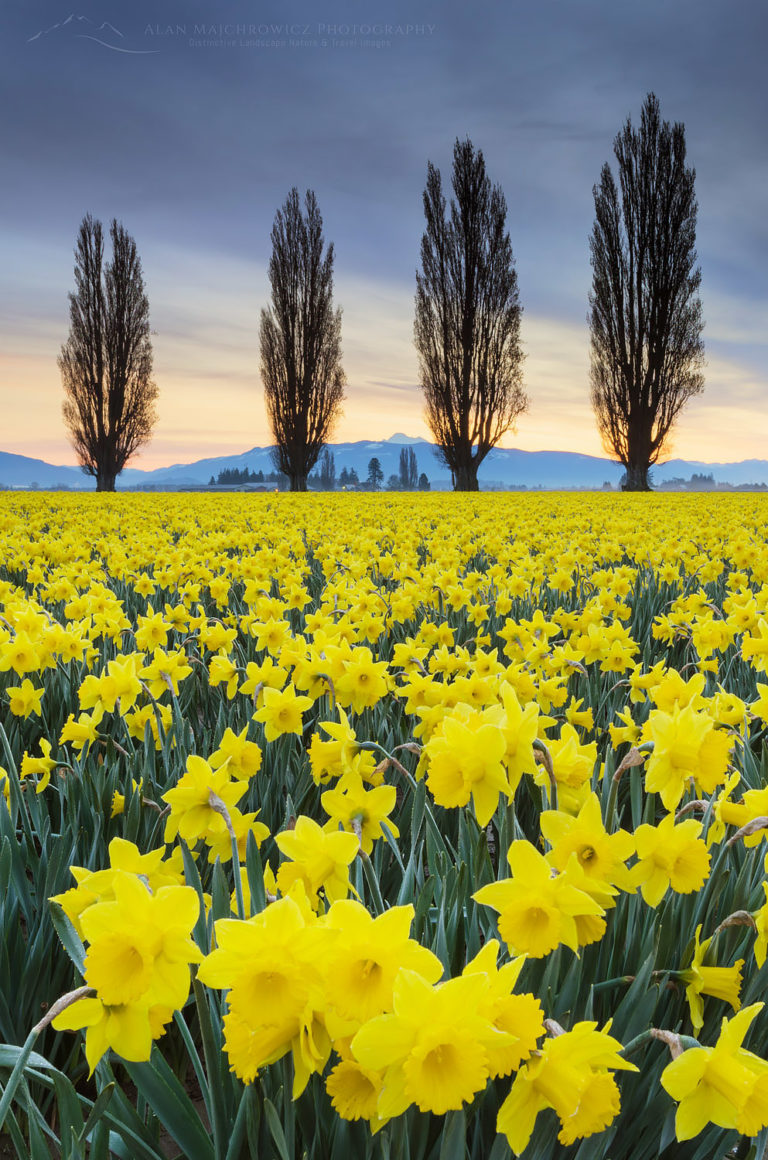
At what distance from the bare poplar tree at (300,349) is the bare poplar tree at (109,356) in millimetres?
6905

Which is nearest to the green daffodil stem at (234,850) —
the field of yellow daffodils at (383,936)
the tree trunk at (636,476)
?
the field of yellow daffodils at (383,936)

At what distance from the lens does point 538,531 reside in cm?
856

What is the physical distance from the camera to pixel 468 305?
3078cm

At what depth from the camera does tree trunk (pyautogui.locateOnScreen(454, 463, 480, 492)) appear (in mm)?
32025

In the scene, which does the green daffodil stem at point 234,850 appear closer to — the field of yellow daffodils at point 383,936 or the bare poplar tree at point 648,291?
the field of yellow daffodils at point 383,936

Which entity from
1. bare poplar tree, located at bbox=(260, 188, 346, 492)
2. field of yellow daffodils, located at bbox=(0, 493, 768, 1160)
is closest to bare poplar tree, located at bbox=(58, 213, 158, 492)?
bare poplar tree, located at bbox=(260, 188, 346, 492)

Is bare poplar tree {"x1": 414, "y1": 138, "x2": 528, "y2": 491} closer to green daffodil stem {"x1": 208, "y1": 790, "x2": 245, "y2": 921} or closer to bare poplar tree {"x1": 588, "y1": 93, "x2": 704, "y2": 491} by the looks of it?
bare poplar tree {"x1": 588, "y1": 93, "x2": 704, "y2": 491}

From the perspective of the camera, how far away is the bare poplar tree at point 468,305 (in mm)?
30516

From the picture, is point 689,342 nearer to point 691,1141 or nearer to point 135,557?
point 135,557

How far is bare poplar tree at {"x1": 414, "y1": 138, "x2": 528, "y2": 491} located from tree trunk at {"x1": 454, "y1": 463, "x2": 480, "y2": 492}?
342 mm

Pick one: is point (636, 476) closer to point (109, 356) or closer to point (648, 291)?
point (648, 291)

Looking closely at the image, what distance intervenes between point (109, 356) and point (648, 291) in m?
24.9

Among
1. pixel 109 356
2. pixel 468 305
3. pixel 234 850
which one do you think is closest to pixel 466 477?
pixel 468 305

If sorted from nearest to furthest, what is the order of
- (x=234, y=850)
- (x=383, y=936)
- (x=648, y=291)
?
(x=383, y=936), (x=234, y=850), (x=648, y=291)
